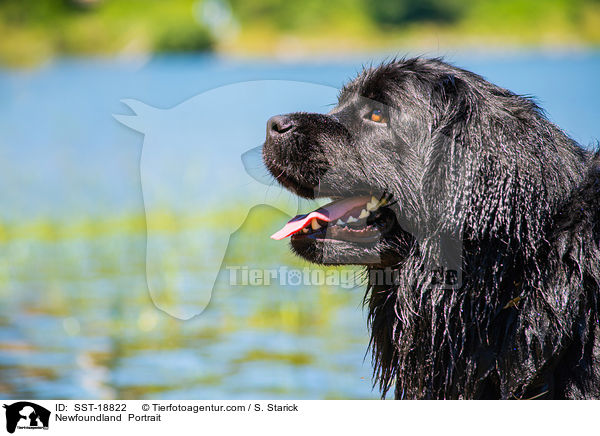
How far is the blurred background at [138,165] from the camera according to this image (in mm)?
5809

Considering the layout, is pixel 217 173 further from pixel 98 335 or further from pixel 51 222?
pixel 98 335

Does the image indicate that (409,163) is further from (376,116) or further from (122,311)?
(122,311)

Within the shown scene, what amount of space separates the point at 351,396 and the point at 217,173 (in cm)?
542

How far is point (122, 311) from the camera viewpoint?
6859mm

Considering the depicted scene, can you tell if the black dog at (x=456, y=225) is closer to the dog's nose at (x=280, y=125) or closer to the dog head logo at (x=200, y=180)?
the dog's nose at (x=280, y=125)

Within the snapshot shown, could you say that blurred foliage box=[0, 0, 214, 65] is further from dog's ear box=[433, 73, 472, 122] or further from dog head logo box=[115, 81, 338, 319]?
dog's ear box=[433, 73, 472, 122]

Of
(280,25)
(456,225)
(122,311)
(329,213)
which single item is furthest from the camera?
(280,25)

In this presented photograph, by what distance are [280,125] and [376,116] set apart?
487 mm

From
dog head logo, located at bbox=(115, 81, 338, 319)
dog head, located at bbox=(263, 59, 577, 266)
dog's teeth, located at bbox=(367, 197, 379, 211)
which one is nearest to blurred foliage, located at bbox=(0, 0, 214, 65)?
dog head logo, located at bbox=(115, 81, 338, 319)

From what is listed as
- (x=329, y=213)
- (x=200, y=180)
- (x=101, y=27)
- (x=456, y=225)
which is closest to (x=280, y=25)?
(x=101, y=27)

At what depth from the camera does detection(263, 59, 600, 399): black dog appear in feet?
11.0
